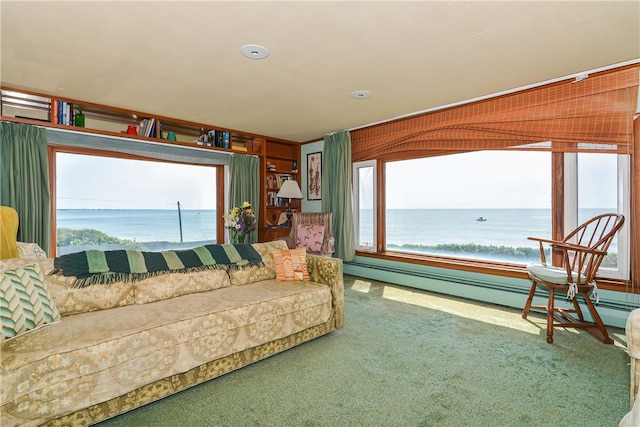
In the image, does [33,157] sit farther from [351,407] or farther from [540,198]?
[540,198]

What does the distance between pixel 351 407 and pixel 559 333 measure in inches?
84.9

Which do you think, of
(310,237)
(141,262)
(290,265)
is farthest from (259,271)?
(310,237)

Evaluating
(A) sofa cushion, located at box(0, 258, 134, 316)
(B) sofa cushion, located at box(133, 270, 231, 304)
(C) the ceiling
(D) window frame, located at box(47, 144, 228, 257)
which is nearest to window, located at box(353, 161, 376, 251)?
(C) the ceiling

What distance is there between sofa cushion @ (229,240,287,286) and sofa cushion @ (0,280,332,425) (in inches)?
10.2

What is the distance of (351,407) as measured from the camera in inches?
67.7

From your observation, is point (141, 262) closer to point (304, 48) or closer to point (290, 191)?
point (304, 48)

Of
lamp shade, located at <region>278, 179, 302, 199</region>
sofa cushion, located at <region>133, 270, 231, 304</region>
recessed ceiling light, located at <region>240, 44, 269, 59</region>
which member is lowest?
sofa cushion, located at <region>133, 270, 231, 304</region>

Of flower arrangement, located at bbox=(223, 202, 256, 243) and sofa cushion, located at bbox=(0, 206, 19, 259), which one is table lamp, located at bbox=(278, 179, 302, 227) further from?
sofa cushion, located at bbox=(0, 206, 19, 259)

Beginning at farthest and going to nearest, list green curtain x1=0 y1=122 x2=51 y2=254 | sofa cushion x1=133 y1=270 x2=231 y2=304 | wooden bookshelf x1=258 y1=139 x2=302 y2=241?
wooden bookshelf x1=258 y1=139 x2=302 y2=241 → green curtain x1=0 y1=122 x2=51 y2=254 → sofa cushion x1=133 y1=270 x2=231 y2=304

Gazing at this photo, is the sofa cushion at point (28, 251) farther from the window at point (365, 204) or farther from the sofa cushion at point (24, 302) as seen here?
the window at point (365, 204)

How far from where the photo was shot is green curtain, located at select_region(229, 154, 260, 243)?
5.15 m

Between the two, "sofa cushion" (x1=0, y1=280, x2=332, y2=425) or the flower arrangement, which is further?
the flower arrangement

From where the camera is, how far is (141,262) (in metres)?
2.30

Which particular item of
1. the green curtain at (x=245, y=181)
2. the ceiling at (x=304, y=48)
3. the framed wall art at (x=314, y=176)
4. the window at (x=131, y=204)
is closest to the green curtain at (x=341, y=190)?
the framed wall art at (x=314, y=176)
